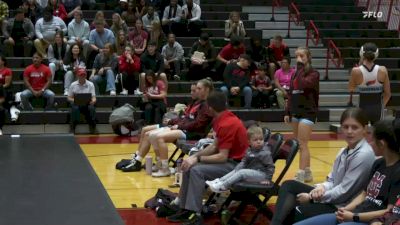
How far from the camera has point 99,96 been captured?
14109 mm

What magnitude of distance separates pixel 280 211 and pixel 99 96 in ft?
28.8

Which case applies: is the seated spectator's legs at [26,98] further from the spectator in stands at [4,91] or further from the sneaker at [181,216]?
the sneaker at [181,216]

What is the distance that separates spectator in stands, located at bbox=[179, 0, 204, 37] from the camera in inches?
669

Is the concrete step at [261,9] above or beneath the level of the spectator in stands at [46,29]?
above

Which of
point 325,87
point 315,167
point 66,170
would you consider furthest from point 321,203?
point 325,87

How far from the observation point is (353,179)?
17.8 ft

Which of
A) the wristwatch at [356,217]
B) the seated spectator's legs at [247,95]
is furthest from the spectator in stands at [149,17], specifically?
the wristwatch at [356,217]

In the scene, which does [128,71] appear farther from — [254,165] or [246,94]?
[254,165]

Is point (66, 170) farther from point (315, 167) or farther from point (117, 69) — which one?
point (117, 69)

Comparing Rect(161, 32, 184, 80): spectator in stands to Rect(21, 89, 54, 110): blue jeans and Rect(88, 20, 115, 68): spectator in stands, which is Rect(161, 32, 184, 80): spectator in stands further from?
Rect(21, 89, 54, 110): blue jeans

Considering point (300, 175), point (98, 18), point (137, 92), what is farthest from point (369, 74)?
point (98, 18)

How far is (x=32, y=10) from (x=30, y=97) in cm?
335

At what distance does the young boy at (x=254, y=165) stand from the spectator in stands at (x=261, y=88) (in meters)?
7.55

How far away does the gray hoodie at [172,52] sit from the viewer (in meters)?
15.5
